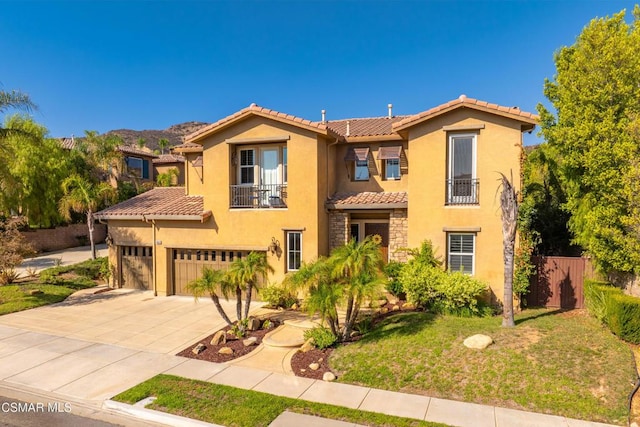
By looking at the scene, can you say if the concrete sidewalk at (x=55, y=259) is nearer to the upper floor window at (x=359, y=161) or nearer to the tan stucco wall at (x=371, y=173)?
the tan stucco wall at (x=371, y=173)

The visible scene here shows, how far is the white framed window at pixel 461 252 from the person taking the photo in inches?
542

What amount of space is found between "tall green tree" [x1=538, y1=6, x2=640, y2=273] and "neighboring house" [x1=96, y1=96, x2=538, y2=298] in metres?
1.47

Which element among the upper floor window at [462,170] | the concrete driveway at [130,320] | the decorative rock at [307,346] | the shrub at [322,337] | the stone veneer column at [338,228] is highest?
the upper floor window at [462,170]

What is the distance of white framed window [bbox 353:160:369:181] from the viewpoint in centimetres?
1683

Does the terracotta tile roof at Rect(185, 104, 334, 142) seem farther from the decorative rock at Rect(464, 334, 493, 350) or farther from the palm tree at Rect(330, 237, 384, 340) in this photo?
the decorative rock at Rect(464, 334, 493, 350)

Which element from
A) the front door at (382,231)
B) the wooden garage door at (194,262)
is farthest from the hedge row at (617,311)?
the wooden garage door at (194,262)

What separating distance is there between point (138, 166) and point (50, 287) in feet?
88.6

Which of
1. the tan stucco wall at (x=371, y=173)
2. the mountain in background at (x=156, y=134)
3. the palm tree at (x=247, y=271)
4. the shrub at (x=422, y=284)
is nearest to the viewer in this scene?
the palm tree at (x=247, y=271)

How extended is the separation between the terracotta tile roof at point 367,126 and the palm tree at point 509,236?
6.37 metres

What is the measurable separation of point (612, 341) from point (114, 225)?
19464mm

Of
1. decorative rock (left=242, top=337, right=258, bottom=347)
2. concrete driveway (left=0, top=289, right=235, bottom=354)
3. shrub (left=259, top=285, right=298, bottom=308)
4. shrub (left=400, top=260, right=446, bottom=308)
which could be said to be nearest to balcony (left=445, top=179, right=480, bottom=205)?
shrub (left=400, top=260, right=446, bottom=308)

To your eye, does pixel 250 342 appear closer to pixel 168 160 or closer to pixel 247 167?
pixel 247 167

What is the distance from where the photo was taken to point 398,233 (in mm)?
15141

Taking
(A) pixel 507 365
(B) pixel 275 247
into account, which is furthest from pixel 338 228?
(A) pixel 507 365
